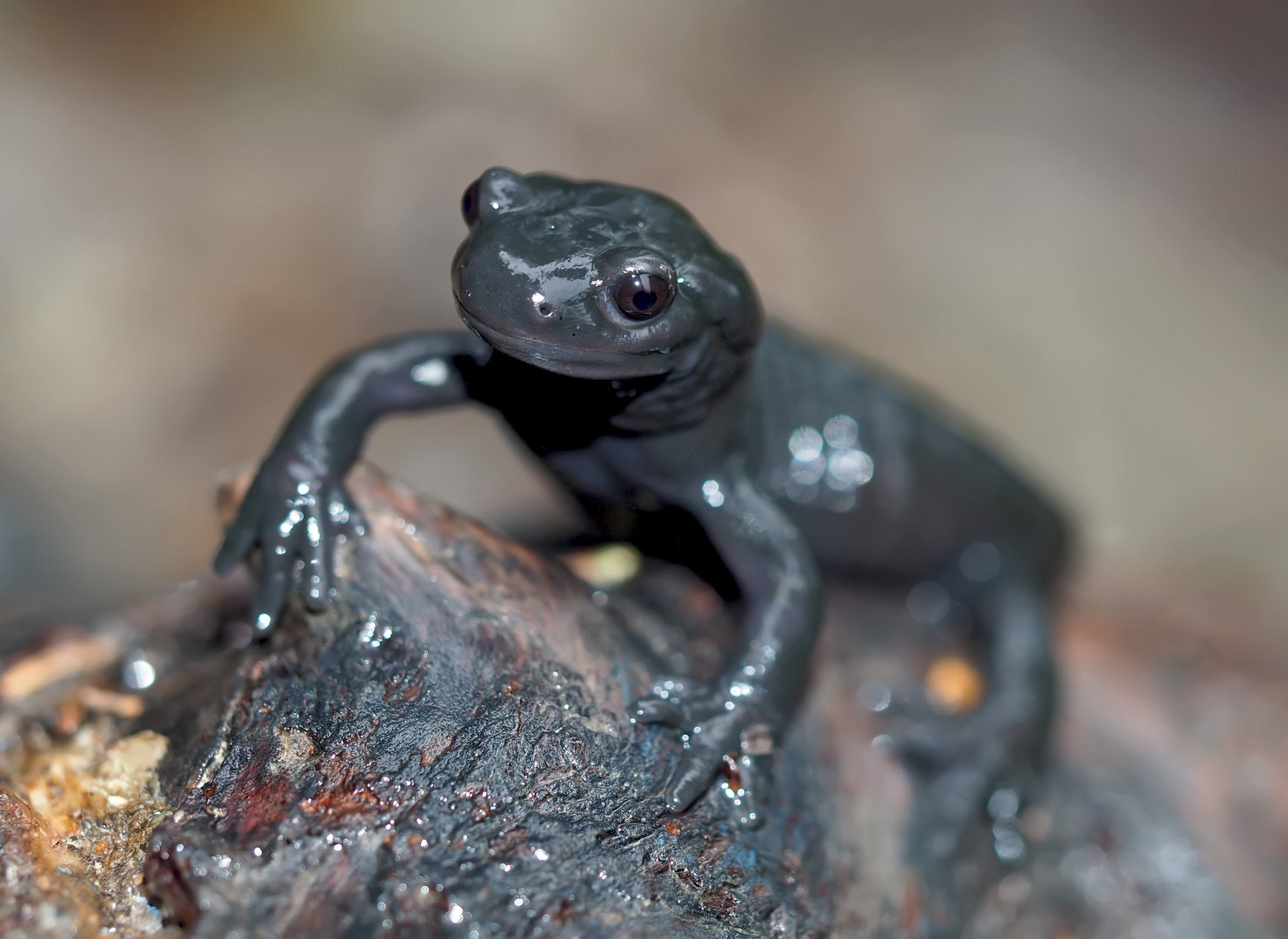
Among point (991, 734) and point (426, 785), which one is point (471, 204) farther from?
point (991, 734)

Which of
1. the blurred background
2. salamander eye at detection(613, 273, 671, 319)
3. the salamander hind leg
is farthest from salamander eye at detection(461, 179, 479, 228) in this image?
the salamander hind leg

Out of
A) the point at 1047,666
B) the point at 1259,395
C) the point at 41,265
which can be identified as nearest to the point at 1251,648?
the point at 1047,666

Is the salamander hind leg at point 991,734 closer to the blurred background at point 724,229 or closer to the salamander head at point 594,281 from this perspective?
the blurred background at point 724,229

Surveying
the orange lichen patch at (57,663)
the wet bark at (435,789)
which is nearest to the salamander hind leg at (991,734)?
the wet bark at (435,789)

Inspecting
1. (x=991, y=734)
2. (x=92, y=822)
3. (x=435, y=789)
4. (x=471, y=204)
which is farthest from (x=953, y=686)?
(x=92, y=822)

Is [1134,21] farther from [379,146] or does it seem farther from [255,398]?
[255,398]

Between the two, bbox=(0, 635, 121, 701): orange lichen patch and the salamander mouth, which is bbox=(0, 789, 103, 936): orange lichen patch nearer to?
bbox=(0, 635, 121, 701): orange lichen patch
